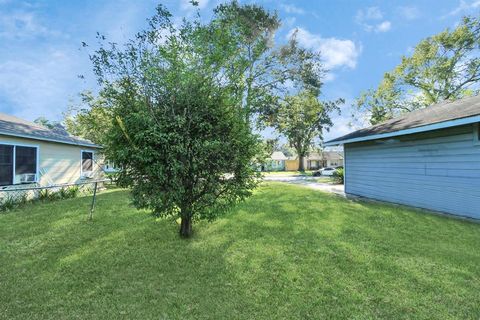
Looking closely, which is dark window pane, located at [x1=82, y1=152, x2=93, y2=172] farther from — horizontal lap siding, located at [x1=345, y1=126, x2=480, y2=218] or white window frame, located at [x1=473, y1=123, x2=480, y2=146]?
white window frame, located at [x1=473, y1=123, x2=480, y2=146]

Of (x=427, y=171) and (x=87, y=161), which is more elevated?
(x=87, y=161)

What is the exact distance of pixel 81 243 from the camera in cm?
444

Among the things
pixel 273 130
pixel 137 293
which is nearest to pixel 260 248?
pixel 137 293

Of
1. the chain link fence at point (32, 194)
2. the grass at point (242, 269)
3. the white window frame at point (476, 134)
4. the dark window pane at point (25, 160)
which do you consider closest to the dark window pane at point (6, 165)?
the dark window pane at point (25, 160)

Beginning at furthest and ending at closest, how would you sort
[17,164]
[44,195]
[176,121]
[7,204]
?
[44,195]
[17,164]
[7,204]
[176,121]

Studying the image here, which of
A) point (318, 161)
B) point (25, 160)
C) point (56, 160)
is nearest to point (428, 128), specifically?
point (25, 160)

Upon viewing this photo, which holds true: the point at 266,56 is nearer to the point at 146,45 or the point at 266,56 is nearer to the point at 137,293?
the point at 146,45

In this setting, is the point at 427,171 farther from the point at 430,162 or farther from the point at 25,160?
the point at 25,160

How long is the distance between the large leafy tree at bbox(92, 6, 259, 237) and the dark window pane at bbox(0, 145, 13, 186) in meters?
6.98

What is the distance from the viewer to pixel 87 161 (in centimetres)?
1305

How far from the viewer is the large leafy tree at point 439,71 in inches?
719

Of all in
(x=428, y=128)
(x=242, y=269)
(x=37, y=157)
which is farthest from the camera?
(x=37, y=157)

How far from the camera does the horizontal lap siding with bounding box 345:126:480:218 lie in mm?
6391

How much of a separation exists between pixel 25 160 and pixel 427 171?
1359 centimetres
